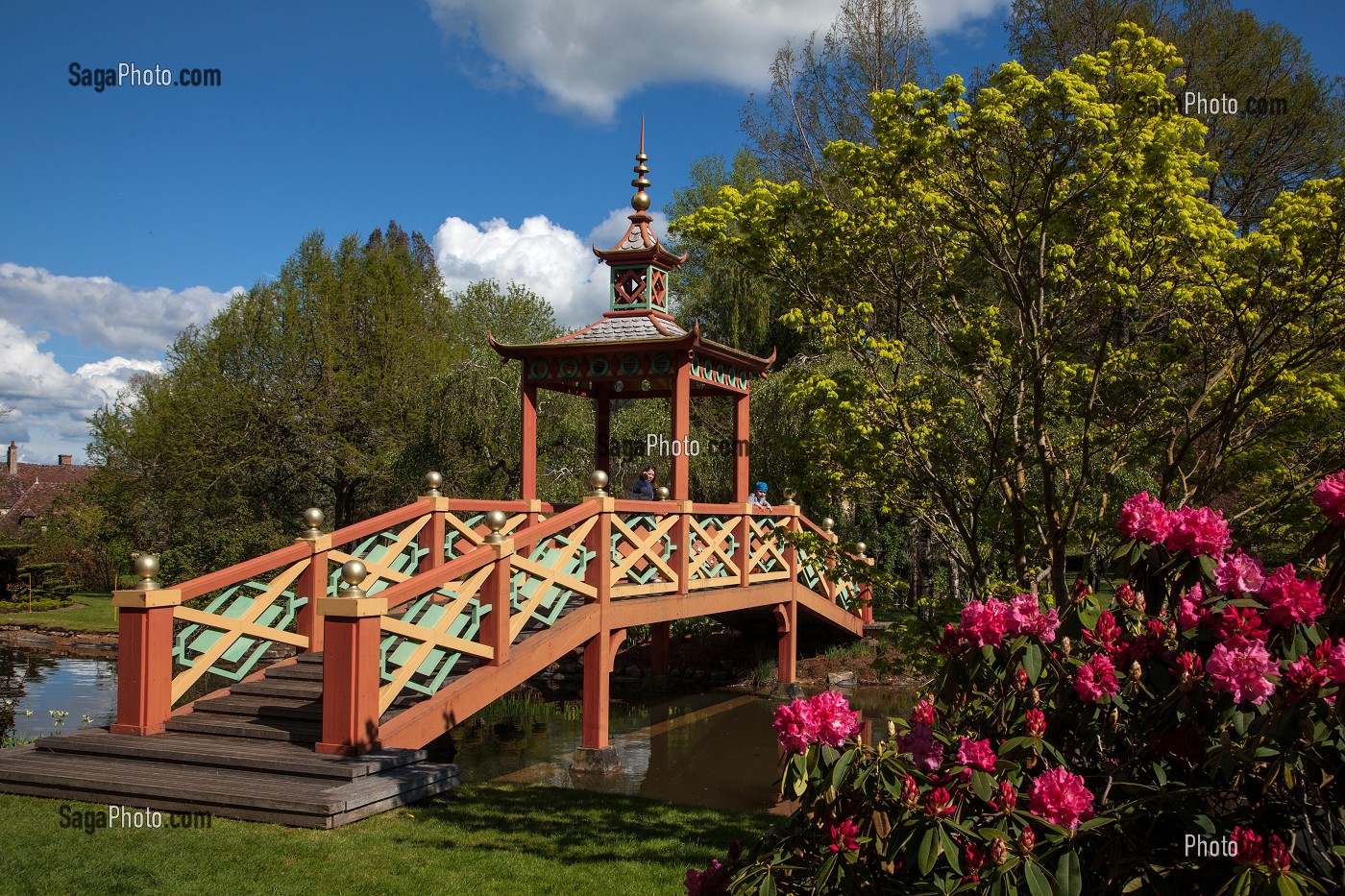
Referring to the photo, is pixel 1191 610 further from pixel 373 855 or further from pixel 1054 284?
pixel 373 855

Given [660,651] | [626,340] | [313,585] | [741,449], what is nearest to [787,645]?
[660,651]

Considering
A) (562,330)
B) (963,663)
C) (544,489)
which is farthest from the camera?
(562,330)

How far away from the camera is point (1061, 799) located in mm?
2781

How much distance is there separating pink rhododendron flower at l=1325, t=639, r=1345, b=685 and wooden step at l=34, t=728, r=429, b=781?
5665 mm

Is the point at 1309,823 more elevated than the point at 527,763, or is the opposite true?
the point at 1309,823

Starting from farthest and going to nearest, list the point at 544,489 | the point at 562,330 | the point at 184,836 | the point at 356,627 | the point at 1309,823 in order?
1. the point at 562,330
2. the point at 544,489
3. the point at 356,627
4. the point at 184,836
5. the point at 1309,823

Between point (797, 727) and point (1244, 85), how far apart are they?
22.4 metres

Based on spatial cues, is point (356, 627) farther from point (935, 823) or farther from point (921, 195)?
point (935, 823)

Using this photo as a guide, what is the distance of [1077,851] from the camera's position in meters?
2.83

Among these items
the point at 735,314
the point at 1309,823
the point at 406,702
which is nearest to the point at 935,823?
the point at 1309,823

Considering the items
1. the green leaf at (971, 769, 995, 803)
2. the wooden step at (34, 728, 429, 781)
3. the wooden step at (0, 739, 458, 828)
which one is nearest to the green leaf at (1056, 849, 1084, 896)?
the green leaf at (971, 769, 995, 803)

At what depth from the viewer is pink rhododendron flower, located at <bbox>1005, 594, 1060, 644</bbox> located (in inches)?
125

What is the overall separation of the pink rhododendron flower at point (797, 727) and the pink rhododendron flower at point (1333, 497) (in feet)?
4.90

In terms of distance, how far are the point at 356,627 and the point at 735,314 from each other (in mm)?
16962
